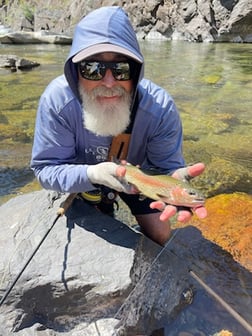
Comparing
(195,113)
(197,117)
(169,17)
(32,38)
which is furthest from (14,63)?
(169,17)

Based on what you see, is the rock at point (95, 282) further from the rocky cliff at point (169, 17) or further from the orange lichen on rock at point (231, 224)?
the rocky cliff at point (169, 17)

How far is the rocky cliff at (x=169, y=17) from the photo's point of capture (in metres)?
30.0

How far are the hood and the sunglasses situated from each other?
3.3 inches

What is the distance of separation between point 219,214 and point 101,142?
6.71 feet

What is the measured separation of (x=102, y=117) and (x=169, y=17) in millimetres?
35862

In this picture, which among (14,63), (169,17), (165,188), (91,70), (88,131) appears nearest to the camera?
(165,188)

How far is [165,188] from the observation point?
9.19 feet

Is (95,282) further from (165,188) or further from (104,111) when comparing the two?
(104,111)

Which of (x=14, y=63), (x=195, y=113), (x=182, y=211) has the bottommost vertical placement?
(x=14, y=63)

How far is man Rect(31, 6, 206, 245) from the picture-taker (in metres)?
3.00

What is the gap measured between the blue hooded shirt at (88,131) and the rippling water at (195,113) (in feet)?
7.40

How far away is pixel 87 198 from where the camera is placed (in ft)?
12.5

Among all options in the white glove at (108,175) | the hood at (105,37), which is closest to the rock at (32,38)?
the hood at (105,37)

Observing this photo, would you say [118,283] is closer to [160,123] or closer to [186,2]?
[160,123]
